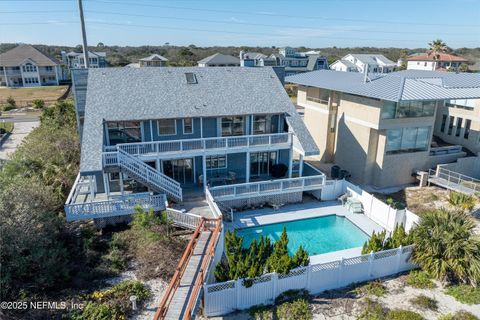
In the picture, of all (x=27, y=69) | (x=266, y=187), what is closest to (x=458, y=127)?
(x=266, y=187)

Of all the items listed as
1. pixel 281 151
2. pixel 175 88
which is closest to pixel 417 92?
pixel 281 151

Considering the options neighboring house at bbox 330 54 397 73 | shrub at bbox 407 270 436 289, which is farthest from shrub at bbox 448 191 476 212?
neighboring house at bbox 330 54 397 73

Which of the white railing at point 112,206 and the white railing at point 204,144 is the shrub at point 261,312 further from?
the white railing at point 204,144

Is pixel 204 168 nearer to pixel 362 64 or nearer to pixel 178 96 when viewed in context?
pixel 178 96

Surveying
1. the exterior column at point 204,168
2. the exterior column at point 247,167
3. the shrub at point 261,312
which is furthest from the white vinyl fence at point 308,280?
the exterior column at point 247,167

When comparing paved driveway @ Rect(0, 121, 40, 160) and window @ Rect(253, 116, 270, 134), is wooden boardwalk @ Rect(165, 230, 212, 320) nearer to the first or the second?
window @ Rect(253, 116, 270, 134)

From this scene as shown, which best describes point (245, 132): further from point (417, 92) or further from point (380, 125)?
point (417, 92)
